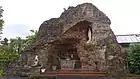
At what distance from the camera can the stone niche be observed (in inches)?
416

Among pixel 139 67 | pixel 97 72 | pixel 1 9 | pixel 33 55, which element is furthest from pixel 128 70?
pixel 1 9

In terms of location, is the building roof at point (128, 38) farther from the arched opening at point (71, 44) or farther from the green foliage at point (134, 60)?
the green foliage at point (134, 60)

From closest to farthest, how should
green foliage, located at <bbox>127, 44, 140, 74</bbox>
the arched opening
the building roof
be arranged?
1. green foliage, located at <bbox>127, 44, 140, 74</bbox>
2. the arched opening
3. the building roof

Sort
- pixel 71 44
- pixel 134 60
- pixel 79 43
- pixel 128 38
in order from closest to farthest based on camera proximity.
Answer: pixel 134 60 < pixel 79 43 < pixel 71 44 < pixel 128 38

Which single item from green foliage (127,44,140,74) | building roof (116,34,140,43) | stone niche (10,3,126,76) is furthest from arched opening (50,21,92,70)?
building roof (116,34,140,43)

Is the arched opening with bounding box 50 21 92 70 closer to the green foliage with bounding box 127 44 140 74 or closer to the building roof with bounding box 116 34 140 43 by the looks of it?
the green foliage with bounding box 127 44 140 74

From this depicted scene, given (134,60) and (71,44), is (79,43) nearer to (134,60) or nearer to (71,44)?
(71,44)

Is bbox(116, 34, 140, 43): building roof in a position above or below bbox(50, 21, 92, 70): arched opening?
above

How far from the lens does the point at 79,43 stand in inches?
477

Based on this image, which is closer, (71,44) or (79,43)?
(79,43)

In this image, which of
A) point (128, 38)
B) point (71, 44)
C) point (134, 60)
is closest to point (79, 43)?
point (71, 44)

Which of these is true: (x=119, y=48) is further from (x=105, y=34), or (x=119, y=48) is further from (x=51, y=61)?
(x=51, y=61)

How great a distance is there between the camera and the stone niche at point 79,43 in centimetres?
1058

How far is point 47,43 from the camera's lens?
1200cm
